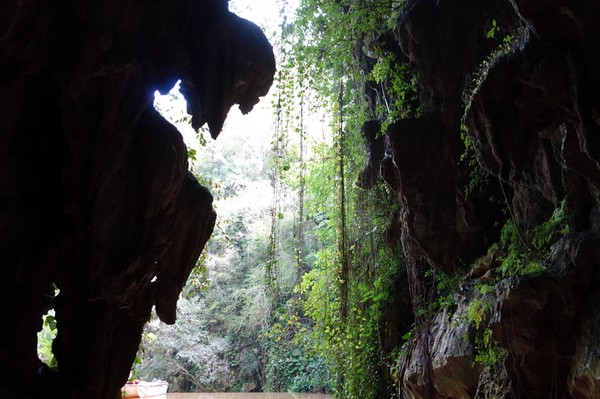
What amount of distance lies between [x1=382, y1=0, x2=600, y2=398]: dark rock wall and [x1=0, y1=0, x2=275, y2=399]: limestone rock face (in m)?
2.21

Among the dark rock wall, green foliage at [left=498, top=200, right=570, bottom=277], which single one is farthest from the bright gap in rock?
green foliage at [left=498, top=200, right=570, bottom=277]

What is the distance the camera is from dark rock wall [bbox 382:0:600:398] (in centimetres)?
383

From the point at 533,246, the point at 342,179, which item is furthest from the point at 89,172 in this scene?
the point at 533,246

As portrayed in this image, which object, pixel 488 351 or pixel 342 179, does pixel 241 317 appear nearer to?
pixel 342 179

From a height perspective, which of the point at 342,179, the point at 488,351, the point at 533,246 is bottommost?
the point at 488,351

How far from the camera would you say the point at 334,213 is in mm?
8109

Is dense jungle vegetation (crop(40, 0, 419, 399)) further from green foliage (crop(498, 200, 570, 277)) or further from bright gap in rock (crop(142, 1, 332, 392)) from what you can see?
bright gap in rock (crop(142, 1, 332, 392))

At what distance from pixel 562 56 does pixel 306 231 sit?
38.9 feet

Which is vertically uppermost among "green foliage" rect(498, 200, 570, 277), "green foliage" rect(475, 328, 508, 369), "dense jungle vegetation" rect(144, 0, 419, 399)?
"dense jungle vegetation" rect(144, 0, 419, 399)

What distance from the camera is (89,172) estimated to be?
4055mm

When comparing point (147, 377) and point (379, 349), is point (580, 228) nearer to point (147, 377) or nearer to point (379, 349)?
point (379, 349)

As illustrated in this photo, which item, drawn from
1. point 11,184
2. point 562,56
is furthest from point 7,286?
point 562,56

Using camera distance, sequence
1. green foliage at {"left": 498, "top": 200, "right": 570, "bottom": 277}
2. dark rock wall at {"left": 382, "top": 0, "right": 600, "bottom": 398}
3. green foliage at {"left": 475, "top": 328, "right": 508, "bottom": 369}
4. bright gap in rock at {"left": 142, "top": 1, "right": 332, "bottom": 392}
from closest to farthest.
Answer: dark rock wall at {"left": 382, "top": 0, "right": 600, "bottom": 398}, green foliage at {"left": 498, "top": 200, "right": 570, "bottom": 277}, green foliage at {"left": 475, "top": 328, "right": 508, "bottom": 369}, bright gap in rock at {"left": 142, "top": 1, "right": 332, "bottom": 392}

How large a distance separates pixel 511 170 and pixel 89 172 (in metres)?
3.28
